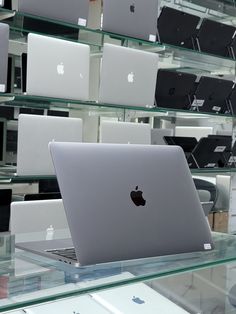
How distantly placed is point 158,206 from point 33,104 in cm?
138

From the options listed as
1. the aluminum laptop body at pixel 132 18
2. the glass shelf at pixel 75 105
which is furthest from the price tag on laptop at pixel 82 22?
the glass shelf at pixel 75 105

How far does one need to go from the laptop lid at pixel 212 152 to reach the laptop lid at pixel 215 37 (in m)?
0.56

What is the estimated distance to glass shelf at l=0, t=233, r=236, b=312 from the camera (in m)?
0.72

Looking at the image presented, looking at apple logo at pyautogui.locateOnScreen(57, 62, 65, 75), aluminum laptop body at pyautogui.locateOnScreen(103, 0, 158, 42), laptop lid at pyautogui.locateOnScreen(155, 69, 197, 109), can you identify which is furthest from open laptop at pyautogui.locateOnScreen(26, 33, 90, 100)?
laptop lid at pyautogui.locateOnScreen(155, 69, 197, 109)

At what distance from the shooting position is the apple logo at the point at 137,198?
3.24 feet

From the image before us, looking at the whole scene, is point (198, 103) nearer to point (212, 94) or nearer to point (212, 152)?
point (212, 94)

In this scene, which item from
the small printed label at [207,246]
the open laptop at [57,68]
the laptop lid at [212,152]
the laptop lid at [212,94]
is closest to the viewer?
the small printed label at [207,246]

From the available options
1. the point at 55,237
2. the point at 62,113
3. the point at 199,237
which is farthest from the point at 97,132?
the point at 199,237

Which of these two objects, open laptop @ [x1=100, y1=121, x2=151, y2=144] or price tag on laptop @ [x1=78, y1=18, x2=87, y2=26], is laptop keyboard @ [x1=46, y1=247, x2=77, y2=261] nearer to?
open laptop @ [x1=100, y1=121, x2=151, y2=144]

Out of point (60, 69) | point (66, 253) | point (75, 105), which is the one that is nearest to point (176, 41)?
point (75, 105)

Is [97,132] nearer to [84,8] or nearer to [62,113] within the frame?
[62,113]

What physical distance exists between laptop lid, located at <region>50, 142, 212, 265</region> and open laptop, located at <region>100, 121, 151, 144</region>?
119cm

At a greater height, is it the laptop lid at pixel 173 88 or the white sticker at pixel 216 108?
the laptop lid at pixel 173 88

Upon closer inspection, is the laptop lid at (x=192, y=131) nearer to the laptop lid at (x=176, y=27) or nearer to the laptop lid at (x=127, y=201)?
the laptop lid at (x=176, y=27)
